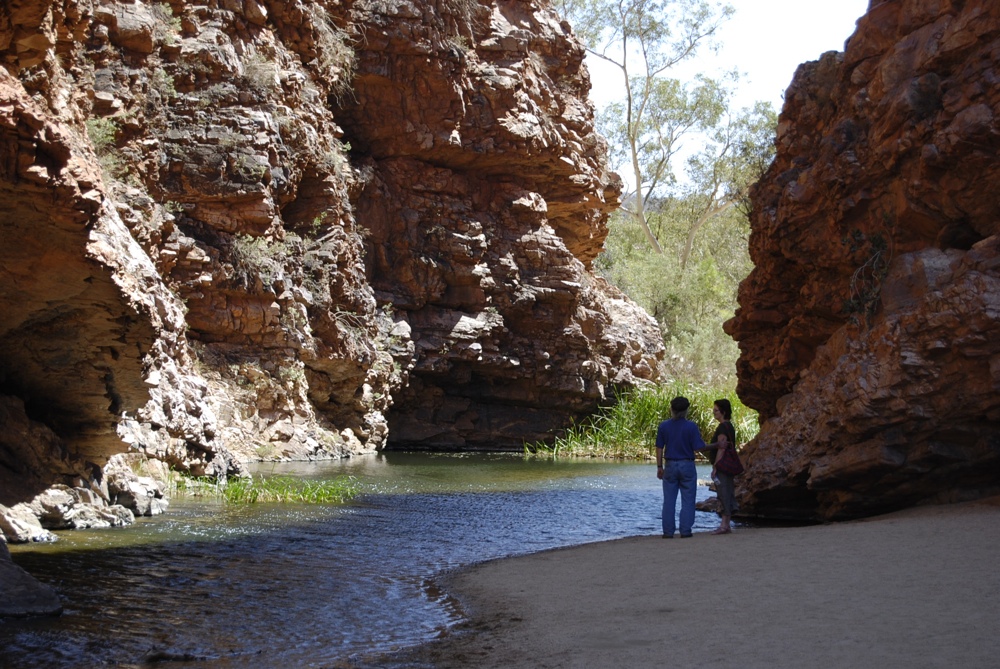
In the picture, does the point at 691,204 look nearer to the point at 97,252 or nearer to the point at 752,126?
the point at 752,126

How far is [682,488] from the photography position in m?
9.65

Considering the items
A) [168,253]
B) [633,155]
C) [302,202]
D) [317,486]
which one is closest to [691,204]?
[633,155]

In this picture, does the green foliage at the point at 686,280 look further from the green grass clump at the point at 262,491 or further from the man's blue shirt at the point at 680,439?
the man's blue shirt at the point at 680,439

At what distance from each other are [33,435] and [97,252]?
2781 millimetres

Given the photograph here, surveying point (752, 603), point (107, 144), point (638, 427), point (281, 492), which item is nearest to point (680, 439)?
point (752, 603)

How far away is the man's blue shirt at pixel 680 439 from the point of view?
31.1 feet

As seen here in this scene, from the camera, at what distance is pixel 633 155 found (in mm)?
46844

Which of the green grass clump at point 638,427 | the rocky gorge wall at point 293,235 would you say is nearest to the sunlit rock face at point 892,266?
the rocky gorge wall at point 293,235

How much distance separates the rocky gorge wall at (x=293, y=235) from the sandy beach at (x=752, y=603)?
498cm

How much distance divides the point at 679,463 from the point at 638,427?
1957 centimetres

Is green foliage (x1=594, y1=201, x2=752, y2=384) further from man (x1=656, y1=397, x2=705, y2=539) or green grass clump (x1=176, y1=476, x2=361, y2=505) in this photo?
man (x1=656, y1=397, x2=705, y2=539)

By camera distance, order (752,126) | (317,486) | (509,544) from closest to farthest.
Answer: (509,544)
(317,486)
(752,126)

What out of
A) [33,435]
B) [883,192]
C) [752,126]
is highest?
[752,126]

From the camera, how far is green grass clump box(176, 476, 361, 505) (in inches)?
512
